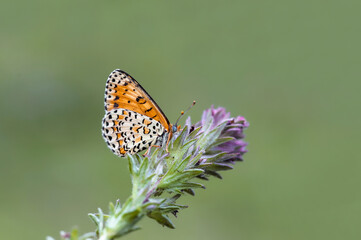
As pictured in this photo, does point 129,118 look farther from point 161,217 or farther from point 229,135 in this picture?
point 161,217

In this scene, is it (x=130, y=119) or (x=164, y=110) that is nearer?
(x=130, y=119)

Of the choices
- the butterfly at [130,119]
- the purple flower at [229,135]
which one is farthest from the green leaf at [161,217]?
the butterfly at [130,119]

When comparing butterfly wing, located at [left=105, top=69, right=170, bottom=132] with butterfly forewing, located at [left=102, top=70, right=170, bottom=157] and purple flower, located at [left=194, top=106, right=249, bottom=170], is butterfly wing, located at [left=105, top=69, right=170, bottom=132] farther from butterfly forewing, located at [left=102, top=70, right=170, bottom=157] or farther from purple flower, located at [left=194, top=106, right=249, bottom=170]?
purple flower, located at [left=194, top=106, right=249, bottom=170]

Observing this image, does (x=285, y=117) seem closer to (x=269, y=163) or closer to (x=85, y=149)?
(x=269, y=163)

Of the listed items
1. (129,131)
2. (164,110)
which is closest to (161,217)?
(129,131)

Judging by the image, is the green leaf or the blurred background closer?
the green leaf

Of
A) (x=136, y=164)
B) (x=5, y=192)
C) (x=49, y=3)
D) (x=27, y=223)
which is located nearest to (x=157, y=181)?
(x=136, y=164)

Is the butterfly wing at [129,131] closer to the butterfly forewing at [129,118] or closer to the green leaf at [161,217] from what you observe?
the butterfly forewing at [129,118]

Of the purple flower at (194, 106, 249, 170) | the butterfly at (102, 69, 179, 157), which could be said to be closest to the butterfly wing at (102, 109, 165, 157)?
the butterfly at (102, 69, 179, 157)

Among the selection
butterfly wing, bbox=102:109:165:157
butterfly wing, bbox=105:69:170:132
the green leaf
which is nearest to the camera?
the green leaf
